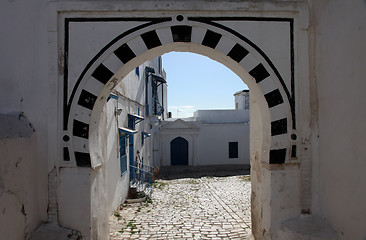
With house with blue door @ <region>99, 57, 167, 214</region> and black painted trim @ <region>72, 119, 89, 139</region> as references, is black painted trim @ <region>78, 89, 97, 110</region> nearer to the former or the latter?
black painted trim @ <region>72, 119, 89, 139</region>

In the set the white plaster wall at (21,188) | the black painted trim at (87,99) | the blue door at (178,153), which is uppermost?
the black painted trim at (87,99)

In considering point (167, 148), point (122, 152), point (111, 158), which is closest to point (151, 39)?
point (111, 158)

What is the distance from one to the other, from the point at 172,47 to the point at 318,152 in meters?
2.33

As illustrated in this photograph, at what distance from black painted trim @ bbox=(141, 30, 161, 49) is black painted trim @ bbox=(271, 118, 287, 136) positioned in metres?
1.78

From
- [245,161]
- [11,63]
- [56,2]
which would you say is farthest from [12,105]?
[245,161]

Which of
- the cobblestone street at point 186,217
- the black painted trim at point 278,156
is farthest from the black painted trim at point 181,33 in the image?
the cobblestone street at point 186,217

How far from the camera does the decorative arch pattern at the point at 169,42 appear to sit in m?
3.57

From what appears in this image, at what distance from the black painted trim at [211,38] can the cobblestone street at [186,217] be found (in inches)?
125

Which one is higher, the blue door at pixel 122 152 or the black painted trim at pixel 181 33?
the black painted trim at pixel 181 33

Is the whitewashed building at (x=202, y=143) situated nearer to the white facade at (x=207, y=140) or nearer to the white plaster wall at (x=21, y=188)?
the white facade at (x=207, y=140)

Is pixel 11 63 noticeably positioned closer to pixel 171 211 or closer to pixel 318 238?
pixel 318 238

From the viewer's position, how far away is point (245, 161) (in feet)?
60.5

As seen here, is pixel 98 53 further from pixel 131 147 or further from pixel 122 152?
pixel 131 147

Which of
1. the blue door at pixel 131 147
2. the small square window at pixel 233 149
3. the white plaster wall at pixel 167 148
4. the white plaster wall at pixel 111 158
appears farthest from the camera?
the small square window at pixel 233 149
